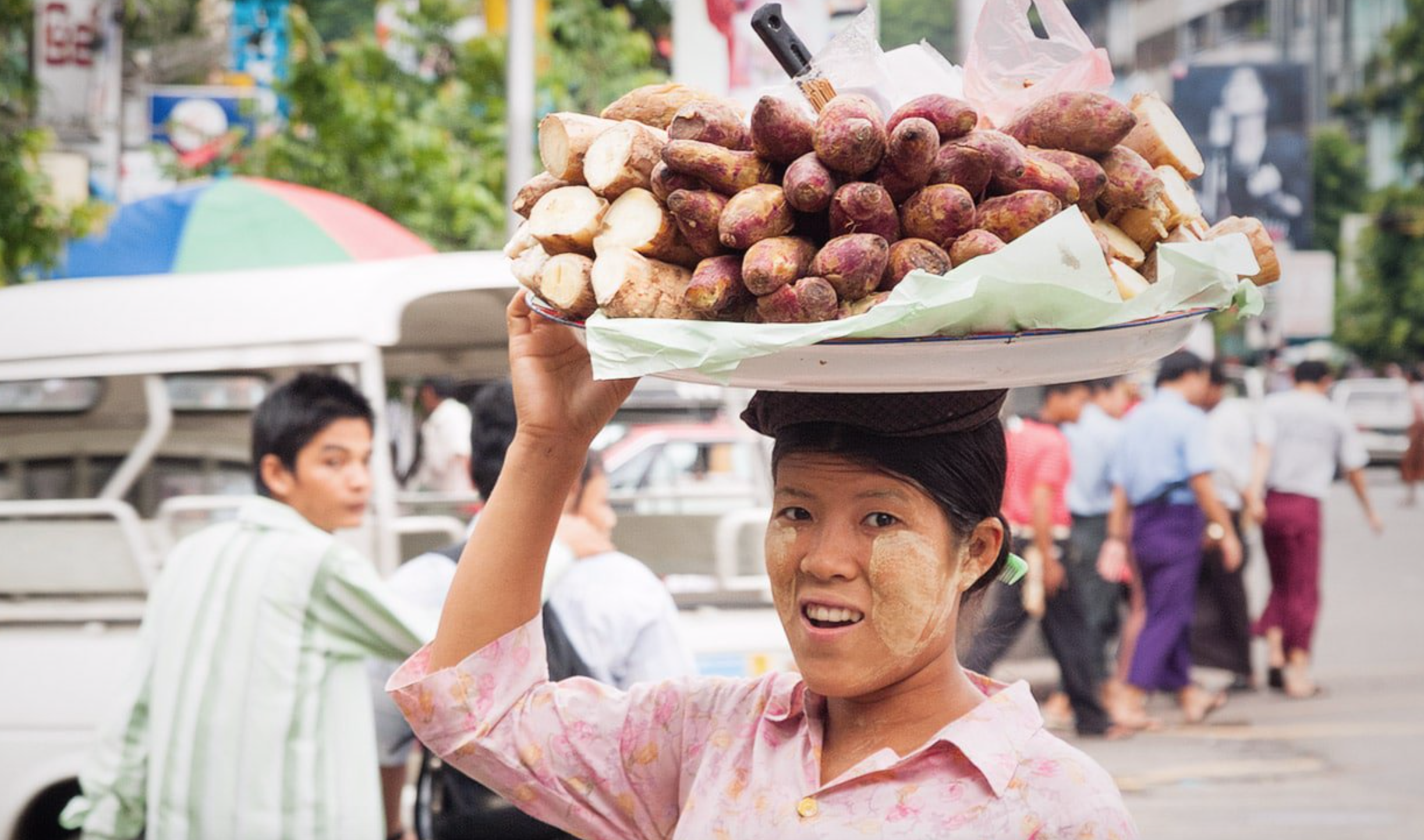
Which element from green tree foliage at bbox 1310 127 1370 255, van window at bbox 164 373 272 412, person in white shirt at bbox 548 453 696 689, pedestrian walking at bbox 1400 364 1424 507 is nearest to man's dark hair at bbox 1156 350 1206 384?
van window at bbox 164 373 272 412

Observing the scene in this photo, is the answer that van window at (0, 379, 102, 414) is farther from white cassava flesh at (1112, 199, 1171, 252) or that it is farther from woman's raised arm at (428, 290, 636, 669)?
white cassava flesh at (1112, 199, 1171, 252)

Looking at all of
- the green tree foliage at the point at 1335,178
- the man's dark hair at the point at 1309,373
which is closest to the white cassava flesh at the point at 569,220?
the man's dark hair at the point at 1309,373

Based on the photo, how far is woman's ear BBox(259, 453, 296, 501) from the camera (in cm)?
369

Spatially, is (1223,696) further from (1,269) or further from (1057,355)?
(1057,355)

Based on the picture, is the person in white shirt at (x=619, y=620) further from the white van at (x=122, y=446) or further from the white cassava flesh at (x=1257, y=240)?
the white cassava flesh at (x=1257, y=240)

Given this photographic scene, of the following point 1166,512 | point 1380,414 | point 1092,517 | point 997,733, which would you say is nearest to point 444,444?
point 1092,517

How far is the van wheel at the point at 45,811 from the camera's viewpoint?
477cm

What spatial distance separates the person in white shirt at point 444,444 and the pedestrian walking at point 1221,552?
3955 mm

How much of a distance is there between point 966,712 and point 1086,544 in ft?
21.6

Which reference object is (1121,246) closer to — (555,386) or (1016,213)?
(1016,213)

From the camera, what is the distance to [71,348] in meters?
4.95

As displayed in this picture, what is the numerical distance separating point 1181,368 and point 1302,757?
1961mm

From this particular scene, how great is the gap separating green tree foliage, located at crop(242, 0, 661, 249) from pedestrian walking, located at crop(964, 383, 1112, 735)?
4546 millimetres

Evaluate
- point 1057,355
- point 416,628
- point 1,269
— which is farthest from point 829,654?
point 1,269
